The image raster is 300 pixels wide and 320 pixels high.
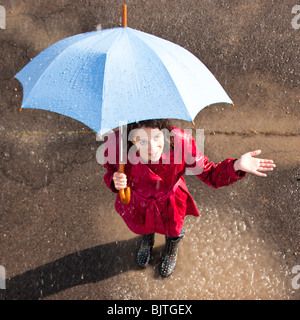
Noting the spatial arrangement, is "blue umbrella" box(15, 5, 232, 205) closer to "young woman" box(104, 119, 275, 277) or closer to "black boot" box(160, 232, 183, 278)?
"young woman" box(104, 119, 275, 277)

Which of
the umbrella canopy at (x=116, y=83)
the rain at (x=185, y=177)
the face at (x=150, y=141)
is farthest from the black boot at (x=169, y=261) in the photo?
the umbrella canopy at (x=116, y=83)

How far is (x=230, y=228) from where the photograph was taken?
349 centimetres

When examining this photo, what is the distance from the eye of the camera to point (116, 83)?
77.5 inches

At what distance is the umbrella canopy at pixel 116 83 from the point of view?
194 cm

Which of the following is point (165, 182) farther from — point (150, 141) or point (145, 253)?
point (145, 253)

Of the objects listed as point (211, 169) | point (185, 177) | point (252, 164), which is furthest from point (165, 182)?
point (185, 177)

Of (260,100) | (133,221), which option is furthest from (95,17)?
(133,221)

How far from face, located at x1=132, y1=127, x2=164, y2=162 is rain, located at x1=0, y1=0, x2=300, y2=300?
1.35 m

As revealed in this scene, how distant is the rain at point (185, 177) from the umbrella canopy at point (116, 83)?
5.22ft

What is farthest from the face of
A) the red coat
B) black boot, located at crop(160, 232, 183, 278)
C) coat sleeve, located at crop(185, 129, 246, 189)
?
black boot, located at crop(160, 232, 183, 278)

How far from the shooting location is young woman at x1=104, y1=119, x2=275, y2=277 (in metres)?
2.27

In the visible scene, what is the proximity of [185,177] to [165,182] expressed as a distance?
1.16 metres

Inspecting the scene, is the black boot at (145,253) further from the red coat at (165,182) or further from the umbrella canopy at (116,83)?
the umbrella canopy at (116,83)
